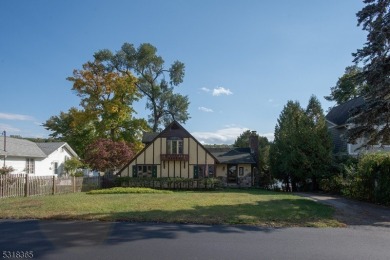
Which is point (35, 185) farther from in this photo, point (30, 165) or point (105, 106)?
point (105, 106)

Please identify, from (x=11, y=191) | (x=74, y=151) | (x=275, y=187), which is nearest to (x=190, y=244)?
(x=11, y=191)

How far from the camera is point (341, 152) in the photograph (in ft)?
96.9

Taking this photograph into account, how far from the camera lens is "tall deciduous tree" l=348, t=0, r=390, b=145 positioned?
46.5 feet

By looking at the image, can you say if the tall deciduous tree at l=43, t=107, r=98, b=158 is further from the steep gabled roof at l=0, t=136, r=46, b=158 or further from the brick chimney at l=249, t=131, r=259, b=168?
the brick chimney at l=249, t=131, r=259, b=168

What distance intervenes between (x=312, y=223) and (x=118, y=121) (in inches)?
1234

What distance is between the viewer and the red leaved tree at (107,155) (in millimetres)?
33406

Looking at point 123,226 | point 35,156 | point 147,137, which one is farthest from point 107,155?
point 123,226

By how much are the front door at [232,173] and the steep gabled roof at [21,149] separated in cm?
1831

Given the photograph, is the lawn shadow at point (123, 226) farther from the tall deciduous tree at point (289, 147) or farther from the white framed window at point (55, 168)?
the white framed window at point (55, 168)

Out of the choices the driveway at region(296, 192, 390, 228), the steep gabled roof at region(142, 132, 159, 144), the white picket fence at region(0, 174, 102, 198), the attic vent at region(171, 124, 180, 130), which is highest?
the attic vent at region(171, 124, 180, 130)

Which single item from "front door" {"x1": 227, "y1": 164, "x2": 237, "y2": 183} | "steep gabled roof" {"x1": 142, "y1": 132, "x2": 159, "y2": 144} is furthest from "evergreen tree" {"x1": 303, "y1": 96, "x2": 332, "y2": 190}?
"steep gabled roof" {"x1": 142, "y1": 132, "x2": 159, "y2": 144}

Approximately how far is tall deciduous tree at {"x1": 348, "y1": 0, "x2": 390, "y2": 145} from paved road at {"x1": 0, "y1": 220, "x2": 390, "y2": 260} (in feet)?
20.2

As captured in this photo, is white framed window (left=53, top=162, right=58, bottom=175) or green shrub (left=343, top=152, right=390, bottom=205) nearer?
green shrub (left=343, top=152, right=390, bottom=205)

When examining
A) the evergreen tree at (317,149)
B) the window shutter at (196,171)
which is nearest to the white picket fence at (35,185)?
the window shutter at (196,171)
